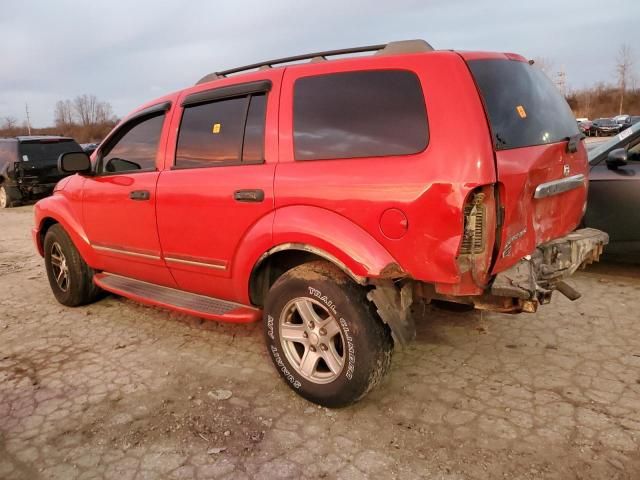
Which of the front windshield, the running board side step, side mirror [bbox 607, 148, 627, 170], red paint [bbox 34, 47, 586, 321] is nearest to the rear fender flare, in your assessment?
red paint [bbox 34, 47, 586, 321]

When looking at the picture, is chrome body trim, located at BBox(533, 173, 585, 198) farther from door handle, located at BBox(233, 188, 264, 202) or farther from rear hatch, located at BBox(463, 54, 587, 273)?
door handle, located at BBox(233, 188, 264, 202)

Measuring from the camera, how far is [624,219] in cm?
477

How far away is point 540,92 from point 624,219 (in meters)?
2.47

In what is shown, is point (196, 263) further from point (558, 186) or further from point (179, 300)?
point (558, 186)

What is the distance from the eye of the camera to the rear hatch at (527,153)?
2.47 metres

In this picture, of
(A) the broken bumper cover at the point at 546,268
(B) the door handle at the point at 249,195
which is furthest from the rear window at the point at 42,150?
(A) the broken bumper cover at the point at 546,268

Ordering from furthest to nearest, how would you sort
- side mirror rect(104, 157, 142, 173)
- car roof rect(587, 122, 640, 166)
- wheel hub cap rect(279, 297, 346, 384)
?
car roof rect(587, 122, 640, 166), side mirror rect(104, 157, 142, 173), wheel hub cap rect(279, 297, 346, 384)

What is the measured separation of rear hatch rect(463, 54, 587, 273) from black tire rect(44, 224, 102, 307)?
373cm

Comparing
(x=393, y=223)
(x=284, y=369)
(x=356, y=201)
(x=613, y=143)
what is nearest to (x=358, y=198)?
(x=356, y=201)

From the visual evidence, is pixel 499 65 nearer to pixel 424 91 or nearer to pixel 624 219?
pixel 424 91

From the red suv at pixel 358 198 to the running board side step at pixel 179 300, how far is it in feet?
0.05

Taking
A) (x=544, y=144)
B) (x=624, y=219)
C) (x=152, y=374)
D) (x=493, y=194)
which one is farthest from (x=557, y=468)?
(x=624, y=219)

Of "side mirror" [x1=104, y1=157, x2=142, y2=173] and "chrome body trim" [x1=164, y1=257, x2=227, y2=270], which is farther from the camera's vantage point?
"side mirror" [x1=104, y1=157, x2=142, y2=173]

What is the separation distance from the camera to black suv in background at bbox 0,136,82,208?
1241 centimetres
